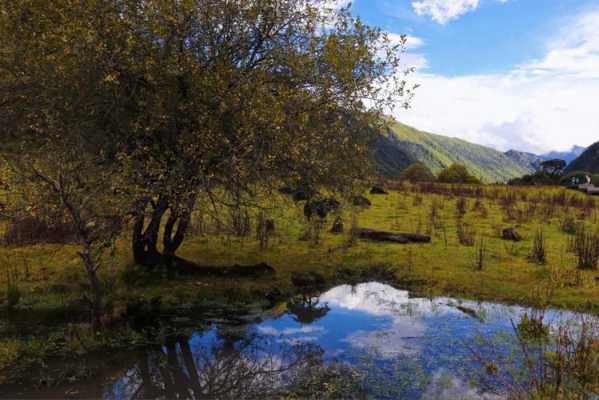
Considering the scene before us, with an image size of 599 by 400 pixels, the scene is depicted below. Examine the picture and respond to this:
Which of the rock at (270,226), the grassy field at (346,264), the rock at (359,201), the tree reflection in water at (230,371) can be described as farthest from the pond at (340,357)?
the rock at (270,226)

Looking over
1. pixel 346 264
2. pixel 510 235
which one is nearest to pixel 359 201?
pixel 346 264

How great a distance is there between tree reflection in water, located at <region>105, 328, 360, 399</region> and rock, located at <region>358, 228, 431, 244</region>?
42.7ft

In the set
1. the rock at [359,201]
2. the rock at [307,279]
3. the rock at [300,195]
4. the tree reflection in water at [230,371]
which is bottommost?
the tree reflection in water at [230,371]

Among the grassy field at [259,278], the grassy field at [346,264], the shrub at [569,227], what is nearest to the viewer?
the grassy field at [259,278]

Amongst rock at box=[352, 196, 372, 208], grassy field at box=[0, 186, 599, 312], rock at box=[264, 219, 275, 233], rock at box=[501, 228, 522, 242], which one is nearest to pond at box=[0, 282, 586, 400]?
grassy field at box=[0, 186, 599, 312]

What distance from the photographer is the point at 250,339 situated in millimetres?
13070

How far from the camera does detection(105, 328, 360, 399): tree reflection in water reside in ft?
32.7

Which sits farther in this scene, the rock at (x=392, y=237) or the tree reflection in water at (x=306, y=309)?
the rock at (x=392, y=237)

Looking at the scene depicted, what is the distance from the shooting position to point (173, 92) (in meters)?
13.7

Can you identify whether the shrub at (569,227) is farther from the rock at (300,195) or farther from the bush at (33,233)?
the bush at (33,233)

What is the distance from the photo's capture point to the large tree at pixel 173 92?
12.7 metres

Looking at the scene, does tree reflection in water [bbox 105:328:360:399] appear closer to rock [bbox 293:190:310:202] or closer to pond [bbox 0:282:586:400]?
pond [bbox 0:282:586:400]

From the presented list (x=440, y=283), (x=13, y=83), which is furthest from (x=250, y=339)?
(x=13, y=83)

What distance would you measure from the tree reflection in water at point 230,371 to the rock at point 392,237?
1302 cm
